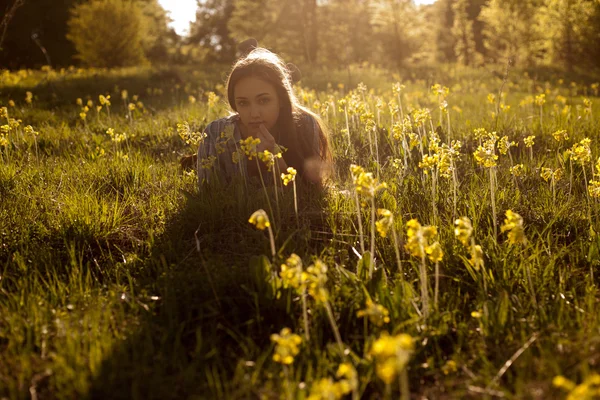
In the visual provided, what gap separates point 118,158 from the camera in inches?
164

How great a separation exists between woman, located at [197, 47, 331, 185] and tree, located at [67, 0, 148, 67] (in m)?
19.8

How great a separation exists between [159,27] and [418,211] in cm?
3842

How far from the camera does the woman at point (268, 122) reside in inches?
148

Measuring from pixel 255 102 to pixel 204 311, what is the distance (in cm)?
213

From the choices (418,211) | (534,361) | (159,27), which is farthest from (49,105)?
(159,27)

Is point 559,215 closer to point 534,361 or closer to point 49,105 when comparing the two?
point 534,361

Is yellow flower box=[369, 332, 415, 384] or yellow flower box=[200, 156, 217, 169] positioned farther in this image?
yellow flower box=[200, 156, 217, 169]

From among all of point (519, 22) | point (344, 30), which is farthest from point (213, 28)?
point (519, 22)

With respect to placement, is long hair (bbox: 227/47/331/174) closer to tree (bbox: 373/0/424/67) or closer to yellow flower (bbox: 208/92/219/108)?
yellow flower (bbox: 208/92/219/108)

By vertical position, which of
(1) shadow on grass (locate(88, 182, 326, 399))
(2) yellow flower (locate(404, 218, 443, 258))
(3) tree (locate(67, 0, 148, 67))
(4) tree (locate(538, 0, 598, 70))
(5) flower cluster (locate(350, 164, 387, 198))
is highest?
(3) tree (locate(67, 0, 148, 67))

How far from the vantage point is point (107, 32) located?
70.1 feet

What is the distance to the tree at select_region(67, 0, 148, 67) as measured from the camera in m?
21.0

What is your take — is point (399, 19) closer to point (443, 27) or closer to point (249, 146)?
point (443, 27)

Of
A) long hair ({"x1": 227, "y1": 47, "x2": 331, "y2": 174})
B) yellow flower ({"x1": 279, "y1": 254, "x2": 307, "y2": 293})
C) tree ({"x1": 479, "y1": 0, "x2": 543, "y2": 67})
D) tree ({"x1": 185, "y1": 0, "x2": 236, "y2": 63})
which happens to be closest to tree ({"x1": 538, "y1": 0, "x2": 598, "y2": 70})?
tree ({"x1": 479, "y1": 0, "x2": 543, "y2": 67})
